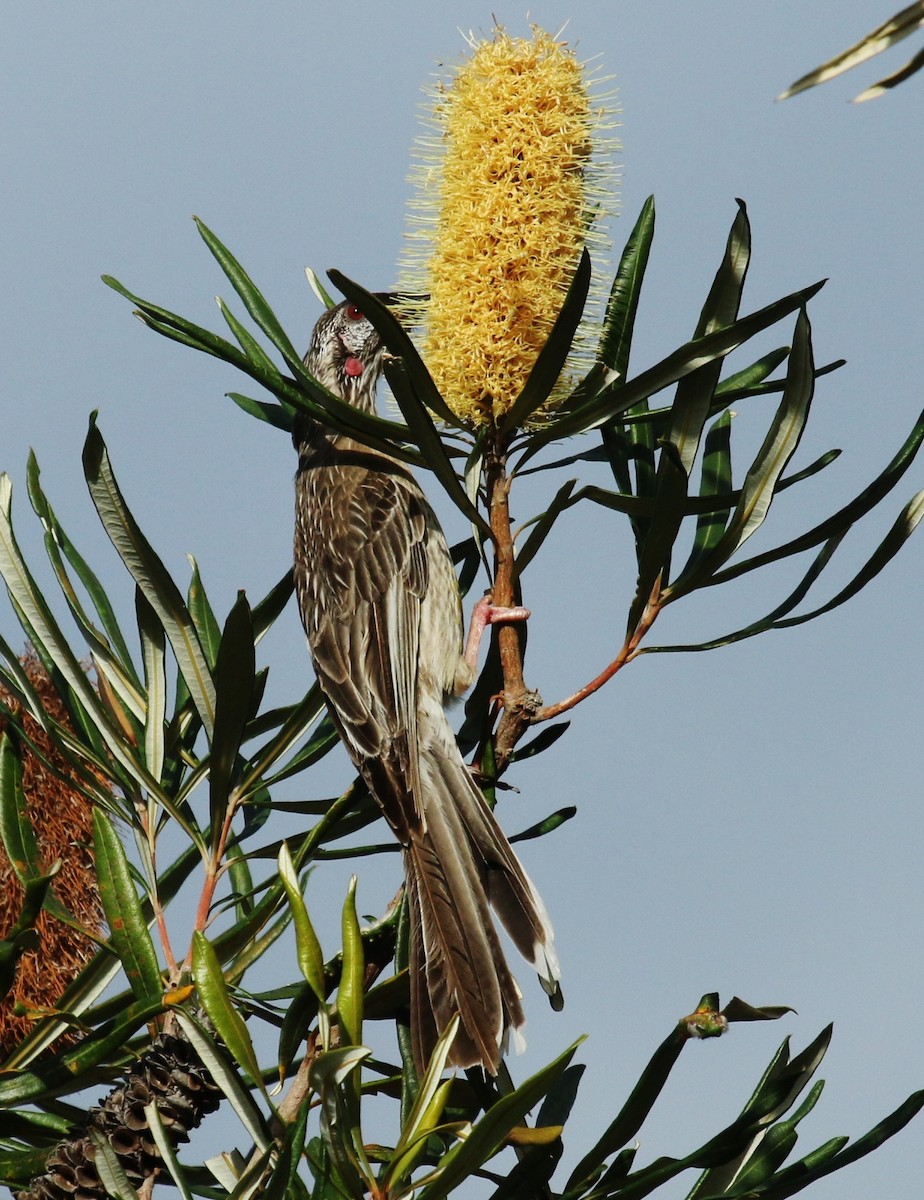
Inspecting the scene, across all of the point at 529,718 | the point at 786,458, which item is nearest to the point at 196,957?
the point at 529,718

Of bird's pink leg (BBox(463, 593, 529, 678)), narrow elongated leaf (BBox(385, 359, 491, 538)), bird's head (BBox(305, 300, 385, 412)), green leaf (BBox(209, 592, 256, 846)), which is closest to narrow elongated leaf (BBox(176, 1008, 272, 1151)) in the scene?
green leaf (BBox(209, 592, 256, 846))

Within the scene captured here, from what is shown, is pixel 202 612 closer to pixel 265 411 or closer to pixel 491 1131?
pixel 265 411

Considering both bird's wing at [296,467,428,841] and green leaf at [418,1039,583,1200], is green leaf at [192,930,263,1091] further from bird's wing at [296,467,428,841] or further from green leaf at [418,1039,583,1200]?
bird's wing at [296,467,428,841]

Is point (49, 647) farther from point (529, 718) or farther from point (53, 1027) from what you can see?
point (529, 718)

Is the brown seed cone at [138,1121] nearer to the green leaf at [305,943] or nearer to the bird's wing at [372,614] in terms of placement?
the green leaf at [305,943]

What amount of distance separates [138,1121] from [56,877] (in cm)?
83

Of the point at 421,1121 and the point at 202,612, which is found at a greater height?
the point at 202,612

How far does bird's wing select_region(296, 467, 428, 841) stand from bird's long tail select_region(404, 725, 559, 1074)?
90 mm

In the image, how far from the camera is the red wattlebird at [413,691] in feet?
9.50

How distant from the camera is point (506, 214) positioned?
303 cm

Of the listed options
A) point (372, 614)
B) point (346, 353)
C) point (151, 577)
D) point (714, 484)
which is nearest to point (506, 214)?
point (714, 484)

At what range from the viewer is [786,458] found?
2.69 metres

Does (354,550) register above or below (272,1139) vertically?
above

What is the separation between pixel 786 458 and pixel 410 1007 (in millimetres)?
1313
